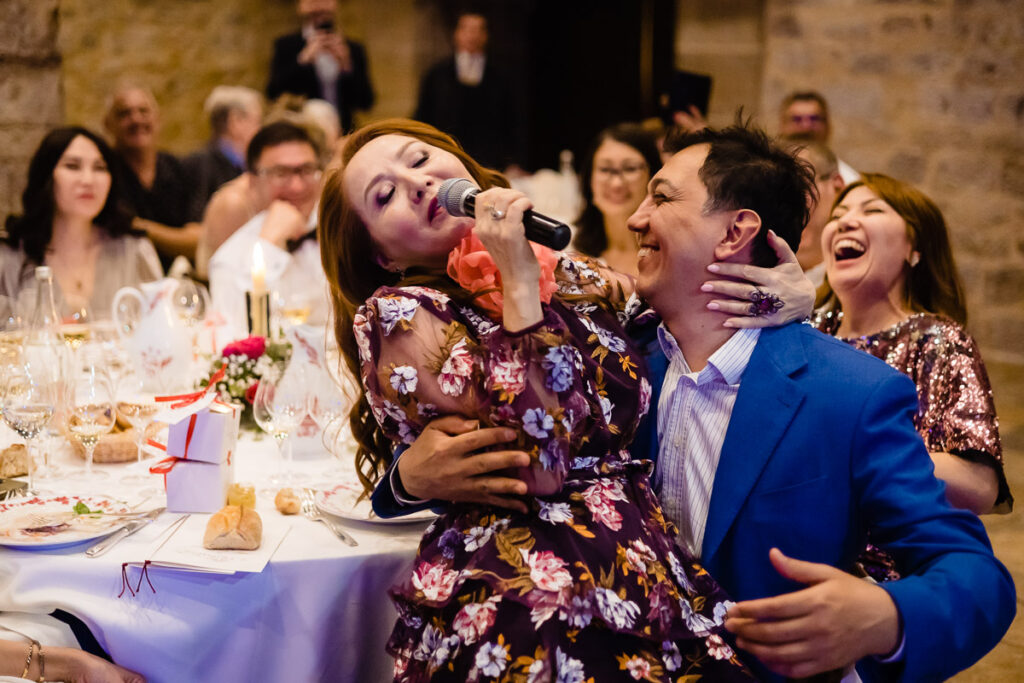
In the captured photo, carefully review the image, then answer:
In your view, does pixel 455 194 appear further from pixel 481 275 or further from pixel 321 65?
pixel 321 65

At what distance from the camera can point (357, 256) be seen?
173 centimetres

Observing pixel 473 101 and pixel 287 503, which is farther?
pixel 473 101

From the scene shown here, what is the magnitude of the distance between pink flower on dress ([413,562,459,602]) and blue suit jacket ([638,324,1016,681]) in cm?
42

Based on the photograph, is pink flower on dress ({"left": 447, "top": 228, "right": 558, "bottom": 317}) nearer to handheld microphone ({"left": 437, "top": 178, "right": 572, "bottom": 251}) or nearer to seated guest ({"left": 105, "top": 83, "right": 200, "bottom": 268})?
handheld microphone ({"left": 437, "top": 178, "right": 572, "bottom": 251})

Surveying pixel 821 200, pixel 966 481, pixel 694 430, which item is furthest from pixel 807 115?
pixel 694 430

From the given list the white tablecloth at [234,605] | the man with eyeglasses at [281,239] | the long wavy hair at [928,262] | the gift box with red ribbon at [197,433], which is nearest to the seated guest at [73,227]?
the man with eyeglasses at [281,239]

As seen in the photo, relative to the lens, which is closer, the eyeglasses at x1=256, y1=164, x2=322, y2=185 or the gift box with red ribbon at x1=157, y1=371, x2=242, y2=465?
the gift box with red ribbon at x1=157, y1=371, x2=242, y2=465

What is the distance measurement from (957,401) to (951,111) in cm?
473

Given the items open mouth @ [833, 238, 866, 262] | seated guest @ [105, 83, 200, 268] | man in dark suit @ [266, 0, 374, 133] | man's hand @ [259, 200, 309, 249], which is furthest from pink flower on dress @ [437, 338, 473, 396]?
man in dark suit @ [266, 0, 374, 133]

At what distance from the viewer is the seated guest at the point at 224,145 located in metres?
6.07

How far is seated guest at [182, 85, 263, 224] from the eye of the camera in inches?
239

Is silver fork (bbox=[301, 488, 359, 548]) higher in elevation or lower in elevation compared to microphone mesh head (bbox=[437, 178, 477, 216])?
lower

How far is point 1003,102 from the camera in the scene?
5.93 metres

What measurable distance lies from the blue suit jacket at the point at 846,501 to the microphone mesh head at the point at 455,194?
21.6 inches
